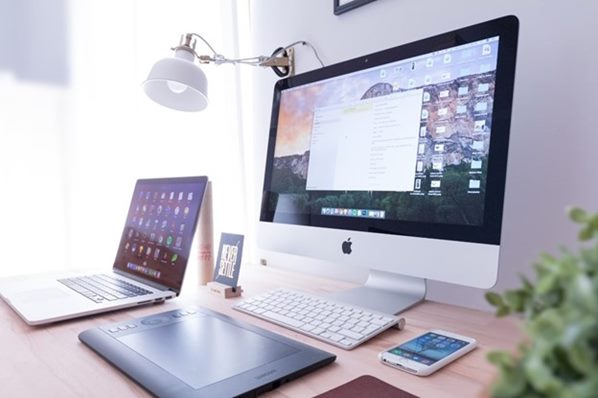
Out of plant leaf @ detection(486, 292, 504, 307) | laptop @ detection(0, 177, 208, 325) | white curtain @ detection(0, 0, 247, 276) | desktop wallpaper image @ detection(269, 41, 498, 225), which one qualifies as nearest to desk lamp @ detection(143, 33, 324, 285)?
laptop @ detection(0, 177, 208, 325)

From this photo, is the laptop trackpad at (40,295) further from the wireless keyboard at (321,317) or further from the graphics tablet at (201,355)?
the wireless keyboard at (321,317)

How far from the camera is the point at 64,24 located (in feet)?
3.80

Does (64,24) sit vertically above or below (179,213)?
above

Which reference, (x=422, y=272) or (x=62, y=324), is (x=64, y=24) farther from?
(x=422, y=272)

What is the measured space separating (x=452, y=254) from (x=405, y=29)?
57cm

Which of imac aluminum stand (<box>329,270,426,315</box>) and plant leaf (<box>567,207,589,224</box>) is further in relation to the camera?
imac aluminum stand (<box>329,270,426,315</box>)

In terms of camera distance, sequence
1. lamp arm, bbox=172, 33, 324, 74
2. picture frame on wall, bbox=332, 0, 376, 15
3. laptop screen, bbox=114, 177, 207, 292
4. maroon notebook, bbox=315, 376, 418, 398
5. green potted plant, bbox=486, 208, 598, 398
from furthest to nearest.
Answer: lamp arm, bbox=172, 33, 324, 74
picture frame on wall, bbox=332, 0, 376, 15
laptop screen, bbox=114, 177, 207, 292
maroon notebook, bbox=315, 376, 418, 398
green potted plant, bbox=486, 208, 598, 398

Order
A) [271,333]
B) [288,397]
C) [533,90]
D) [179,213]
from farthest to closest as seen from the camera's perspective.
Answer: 1. [179,213]
2. [533,90]
3. [271,333]
4. [288,397]

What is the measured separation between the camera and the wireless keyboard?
2.00ft

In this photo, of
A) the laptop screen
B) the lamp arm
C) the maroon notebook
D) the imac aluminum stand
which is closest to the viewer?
the maroon notebook

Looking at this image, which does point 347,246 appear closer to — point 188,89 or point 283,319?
point 283,319

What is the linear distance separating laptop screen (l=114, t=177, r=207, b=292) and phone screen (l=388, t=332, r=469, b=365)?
1.59 ft

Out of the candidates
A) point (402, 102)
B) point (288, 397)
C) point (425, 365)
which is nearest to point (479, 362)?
point (425, 365)

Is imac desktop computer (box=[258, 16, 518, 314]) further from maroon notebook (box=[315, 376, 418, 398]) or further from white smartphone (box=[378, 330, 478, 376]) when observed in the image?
→ maroon notebook (box=[315, 376, 418, 398])
